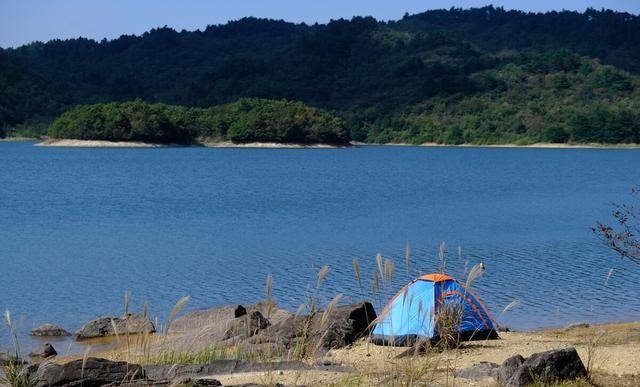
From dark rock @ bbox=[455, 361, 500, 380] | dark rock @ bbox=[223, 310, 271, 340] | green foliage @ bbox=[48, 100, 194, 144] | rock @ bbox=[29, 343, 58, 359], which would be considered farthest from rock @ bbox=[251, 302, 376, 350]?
green foliage @ bbox=[48, 100, 194, 144]

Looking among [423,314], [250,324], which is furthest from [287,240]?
[423,314]

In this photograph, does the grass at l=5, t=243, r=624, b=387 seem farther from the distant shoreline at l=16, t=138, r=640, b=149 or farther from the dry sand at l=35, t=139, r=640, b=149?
the distant shoreline at l=16, t=138, r=640, b=149

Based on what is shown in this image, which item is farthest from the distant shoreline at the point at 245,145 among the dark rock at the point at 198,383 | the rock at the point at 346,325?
the dark rock at the point at 198,383

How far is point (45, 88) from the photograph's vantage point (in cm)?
18500

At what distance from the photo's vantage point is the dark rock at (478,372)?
10141mm

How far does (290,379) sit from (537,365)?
2284 millimetres

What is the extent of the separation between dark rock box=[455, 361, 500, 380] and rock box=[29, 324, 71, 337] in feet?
32.7

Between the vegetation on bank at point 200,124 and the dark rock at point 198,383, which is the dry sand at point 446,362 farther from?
the vegetation on bank at point 200,124

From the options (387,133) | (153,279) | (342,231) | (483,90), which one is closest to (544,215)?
(342,231)

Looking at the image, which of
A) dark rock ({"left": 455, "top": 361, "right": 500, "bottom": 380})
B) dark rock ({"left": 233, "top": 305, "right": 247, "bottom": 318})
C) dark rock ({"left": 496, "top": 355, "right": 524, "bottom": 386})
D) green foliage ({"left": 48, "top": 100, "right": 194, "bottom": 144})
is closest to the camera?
dark rock ({"left": 496, "top": 355, "right": 524, "bottom": 386})

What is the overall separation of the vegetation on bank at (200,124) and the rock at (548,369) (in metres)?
126

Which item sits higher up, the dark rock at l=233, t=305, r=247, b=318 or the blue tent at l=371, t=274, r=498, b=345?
the blue tent at l=371, t=274, r=498, b=345

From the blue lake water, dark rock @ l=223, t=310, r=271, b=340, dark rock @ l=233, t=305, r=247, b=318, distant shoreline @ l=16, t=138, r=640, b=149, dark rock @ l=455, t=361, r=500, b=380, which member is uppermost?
dark rock @ l=455, t=361, r=500, b=380

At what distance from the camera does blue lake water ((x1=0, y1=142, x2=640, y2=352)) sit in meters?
22.4
